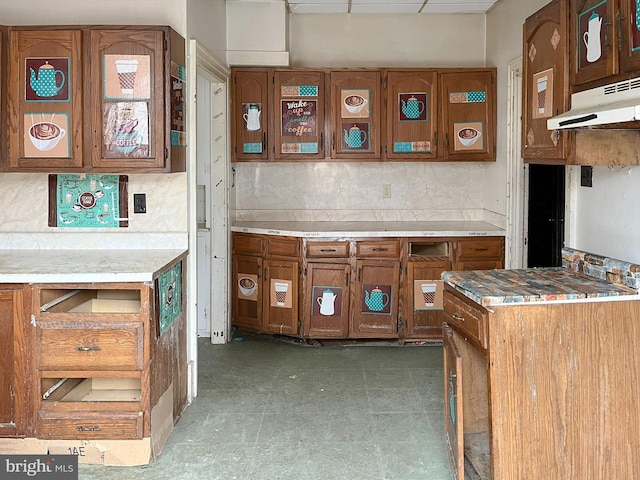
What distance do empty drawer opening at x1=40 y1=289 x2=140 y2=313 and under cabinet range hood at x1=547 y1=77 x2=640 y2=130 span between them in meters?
2.24

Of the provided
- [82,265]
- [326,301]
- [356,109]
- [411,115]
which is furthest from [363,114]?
[82,265]

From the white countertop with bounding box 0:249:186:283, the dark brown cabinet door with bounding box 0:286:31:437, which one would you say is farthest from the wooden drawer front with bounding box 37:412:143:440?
the white countertop with bounding box 0:249:186:283

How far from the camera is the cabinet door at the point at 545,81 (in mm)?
2908


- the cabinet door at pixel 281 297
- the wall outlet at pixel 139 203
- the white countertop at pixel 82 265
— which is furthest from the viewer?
the cabinet door at pixel 281 297

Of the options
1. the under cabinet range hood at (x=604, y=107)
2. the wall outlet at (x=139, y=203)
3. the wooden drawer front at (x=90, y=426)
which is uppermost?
the under cabinet range hood at (x=604, y=107)

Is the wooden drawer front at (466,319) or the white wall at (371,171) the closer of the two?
the wooden drawer front at (466,319)

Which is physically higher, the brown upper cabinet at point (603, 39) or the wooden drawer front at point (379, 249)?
the brown upper cabinet at point (603, 39)

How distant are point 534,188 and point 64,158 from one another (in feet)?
11.2

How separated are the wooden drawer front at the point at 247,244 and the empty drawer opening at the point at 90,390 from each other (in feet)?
6.61

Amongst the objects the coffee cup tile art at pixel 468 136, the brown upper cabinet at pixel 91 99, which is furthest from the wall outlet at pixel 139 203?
the coffee cup tile art at pixel 468 136

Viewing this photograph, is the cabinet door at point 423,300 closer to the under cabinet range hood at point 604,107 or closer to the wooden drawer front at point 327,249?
the wooden drawer front at point 327,249

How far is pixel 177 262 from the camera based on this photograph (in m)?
3.74

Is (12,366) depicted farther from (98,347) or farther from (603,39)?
(603,39)

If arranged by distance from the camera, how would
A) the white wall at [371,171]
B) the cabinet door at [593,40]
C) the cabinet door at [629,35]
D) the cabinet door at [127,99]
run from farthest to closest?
the white wall at [371,171]
the cabinet door at [127,99]
the cabinet door at [593,40]
the cabinet door at [629,35]
